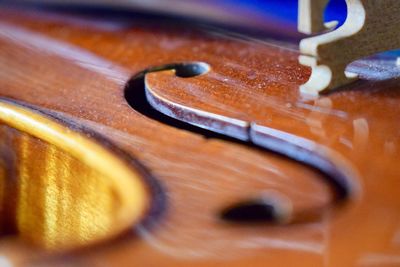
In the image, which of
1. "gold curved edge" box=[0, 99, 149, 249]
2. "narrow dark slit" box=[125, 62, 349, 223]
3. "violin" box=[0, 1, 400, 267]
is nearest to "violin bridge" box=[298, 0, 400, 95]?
"violin" box=[0, 1, 400, 267]

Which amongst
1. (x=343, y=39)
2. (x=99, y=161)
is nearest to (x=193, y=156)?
(x=99, y=161)

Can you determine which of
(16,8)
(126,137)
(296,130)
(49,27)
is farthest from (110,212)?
(16,8)

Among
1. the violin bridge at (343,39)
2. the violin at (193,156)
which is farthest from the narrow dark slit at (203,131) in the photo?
the violin bridge at (343,39)

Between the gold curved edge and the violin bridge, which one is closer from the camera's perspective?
the gold curved edge

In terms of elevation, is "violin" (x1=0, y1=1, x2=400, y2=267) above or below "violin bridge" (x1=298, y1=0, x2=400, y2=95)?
below

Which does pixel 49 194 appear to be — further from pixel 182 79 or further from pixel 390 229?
pixel 390 229

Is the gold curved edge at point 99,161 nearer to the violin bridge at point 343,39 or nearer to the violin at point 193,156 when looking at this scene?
the violin at point 193,156

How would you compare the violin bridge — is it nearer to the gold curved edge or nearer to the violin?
the violin
